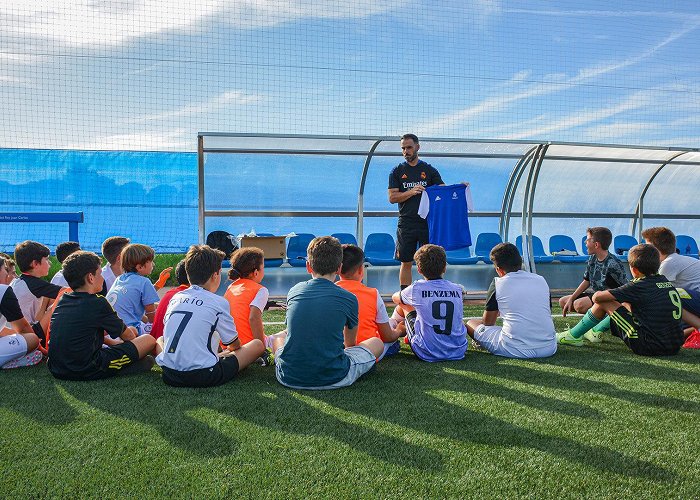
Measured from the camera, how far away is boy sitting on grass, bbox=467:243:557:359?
17.1 ft

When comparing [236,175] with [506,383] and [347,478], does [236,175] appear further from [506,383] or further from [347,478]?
[347,478]

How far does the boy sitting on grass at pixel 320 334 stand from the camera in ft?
13.5

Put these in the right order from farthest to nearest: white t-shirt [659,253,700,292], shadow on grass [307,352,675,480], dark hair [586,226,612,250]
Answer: dark hair [586,226,612,250], white t-shirt [659,253,700,292], shadow on grass [307,352,675,480]

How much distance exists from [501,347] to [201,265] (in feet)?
8.71

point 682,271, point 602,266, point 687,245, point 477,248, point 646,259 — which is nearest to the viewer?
point 646,259

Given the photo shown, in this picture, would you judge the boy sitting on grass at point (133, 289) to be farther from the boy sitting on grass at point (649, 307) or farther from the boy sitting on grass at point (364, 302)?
the boy sitting on grass at point (649, 307)

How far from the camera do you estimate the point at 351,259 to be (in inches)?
197

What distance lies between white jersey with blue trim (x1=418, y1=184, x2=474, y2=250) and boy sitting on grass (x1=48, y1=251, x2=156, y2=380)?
4470mm

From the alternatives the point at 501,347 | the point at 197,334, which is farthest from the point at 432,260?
the point at 197,334

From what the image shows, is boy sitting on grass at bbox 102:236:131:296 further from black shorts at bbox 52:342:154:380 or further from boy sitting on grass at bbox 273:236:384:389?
boy sitting on grass at bbox 273:236:384:389

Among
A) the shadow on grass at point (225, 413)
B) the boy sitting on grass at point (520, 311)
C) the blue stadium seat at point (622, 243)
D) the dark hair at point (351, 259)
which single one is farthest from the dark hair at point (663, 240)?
the blue stadium seat at point (622, 243)

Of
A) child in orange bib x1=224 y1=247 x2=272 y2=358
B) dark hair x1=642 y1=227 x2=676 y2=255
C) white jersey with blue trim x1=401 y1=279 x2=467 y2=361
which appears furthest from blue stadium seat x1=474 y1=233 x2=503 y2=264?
child in orange bib x1=224 y1=247 x2=272 y2=358

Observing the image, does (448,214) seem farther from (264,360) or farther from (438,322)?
(264,360)

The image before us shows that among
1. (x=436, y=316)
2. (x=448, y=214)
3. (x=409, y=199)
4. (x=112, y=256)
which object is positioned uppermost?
(x=409, y=199)
